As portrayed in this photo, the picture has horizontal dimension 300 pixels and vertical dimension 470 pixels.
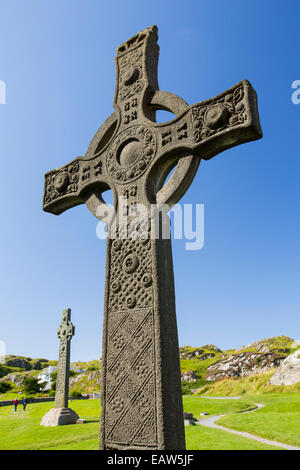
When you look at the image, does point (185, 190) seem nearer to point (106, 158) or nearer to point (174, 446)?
point (106, 158)

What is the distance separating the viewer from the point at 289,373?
17.5 meters

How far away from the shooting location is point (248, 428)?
949 centimetres

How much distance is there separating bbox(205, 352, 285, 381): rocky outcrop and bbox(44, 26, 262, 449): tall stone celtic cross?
23232 mm

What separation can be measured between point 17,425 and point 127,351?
1189 centimetres

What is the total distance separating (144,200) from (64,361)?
12.1 m

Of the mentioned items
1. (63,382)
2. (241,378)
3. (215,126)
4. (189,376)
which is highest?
(215,126)

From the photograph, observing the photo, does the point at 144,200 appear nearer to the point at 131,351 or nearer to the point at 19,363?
the point at 131,351

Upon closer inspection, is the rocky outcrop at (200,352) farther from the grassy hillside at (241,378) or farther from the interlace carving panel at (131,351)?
the interlace carving panel at (131,351)

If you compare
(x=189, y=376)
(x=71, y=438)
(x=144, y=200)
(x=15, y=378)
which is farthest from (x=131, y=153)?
(x=15, y=378)

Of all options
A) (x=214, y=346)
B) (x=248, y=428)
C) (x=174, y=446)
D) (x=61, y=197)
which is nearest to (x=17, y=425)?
(x=248, y=428)

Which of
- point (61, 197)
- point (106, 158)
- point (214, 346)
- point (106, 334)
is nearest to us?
point (106, 334)

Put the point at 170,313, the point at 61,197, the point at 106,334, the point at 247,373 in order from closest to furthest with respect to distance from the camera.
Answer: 1. the point at 170,313
2. the point at 106,334
3. the point at 61,197
4. the point at 247,373

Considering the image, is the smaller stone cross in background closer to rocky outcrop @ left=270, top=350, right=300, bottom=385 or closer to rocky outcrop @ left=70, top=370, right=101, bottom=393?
rocky outcrop @ left=270, top=350, right=300, bottom=385

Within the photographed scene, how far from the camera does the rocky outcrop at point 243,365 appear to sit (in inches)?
948
